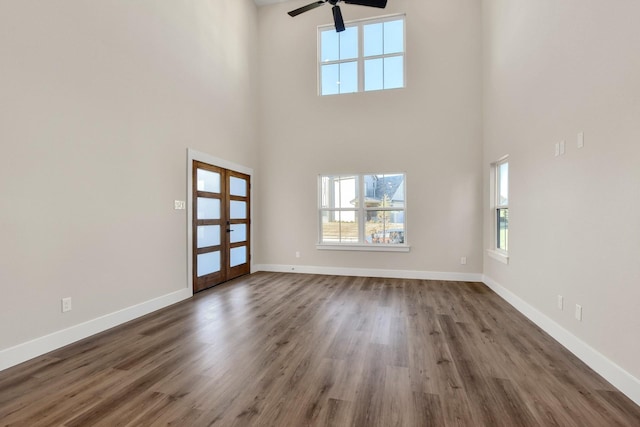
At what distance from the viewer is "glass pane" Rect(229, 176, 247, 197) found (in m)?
5.49

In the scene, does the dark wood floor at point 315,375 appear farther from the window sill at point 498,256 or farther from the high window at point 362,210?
the high window at point 362,210

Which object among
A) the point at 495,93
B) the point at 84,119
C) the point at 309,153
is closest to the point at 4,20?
the point at 84,119

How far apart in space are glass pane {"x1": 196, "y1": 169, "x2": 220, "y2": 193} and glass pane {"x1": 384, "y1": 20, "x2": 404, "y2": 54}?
4.02 m

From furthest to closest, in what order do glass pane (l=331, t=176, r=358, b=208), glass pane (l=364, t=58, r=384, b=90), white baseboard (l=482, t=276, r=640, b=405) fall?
glass pane (l=331, t=176, r=358, b=208) < glass pane (l=364, t=58, r=384, b=90) < white baseboard (l=482, t=276, r=640, b=405)

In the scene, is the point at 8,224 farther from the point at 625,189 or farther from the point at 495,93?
the point at 495,93

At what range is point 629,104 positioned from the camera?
195cm

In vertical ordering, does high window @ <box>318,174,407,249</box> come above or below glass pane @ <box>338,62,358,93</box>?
below

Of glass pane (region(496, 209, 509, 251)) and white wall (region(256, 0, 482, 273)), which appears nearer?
glass pane (region(496, 209, 509, 251))

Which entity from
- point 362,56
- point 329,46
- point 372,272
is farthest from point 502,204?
point 329,46

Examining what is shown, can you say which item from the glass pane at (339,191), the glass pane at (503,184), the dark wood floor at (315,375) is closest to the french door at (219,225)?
the dark wood floor at (315,375)

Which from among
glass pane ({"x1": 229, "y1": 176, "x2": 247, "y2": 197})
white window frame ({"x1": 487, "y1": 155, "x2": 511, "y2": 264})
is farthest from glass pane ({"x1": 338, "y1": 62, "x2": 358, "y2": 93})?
white window frame ({"x1": 487, "y1": 155, "x2": 511, "y2": 264})

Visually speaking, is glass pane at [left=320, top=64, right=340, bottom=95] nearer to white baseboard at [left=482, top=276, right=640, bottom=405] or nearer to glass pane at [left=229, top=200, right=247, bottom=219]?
→ glass pane at [left=229, top=200, right=247, bottom=219]

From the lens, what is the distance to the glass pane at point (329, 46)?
6.15m

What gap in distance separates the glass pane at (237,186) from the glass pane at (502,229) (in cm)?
442
